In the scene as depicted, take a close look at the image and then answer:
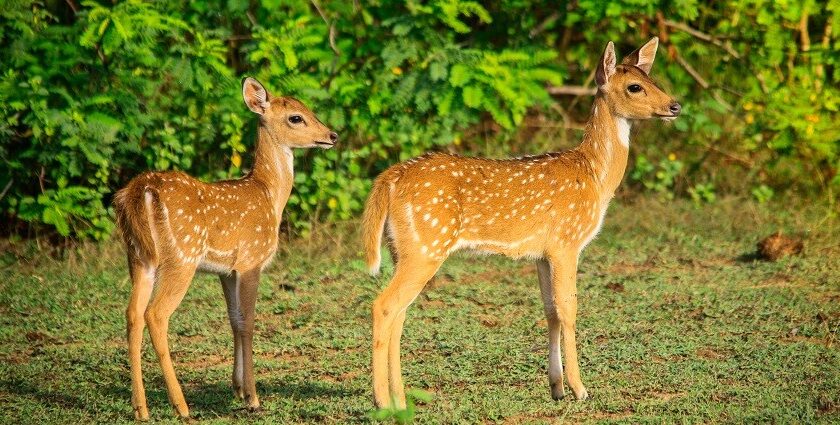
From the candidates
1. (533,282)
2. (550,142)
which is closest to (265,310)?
(533,282)

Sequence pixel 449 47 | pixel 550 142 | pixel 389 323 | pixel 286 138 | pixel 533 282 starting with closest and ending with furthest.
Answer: pixel 389 323
pixel 286 138
pixel 533 282
pixel 449 47
pixel 550 142

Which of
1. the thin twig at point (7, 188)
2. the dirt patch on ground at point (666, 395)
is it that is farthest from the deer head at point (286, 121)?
the thin twig at point (7, 188)

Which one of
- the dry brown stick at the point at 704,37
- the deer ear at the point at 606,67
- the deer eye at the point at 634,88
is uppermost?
the deer ear at the point at 606,67

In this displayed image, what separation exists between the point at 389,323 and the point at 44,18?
559 centimetres

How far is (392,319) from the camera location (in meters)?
6.43

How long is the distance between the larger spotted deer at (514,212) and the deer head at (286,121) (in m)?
1.01

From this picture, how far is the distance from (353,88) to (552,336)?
393cm

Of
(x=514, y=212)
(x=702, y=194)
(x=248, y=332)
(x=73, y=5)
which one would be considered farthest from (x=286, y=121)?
(x=702, y=194)

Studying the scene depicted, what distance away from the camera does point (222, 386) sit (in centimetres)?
703

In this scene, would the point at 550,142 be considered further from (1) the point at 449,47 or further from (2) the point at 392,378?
(2) the point at 392,378

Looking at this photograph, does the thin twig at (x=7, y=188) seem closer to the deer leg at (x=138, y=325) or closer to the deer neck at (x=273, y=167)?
the deer neck at (x=273, y=167)

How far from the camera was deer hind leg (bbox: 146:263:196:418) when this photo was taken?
6.23m

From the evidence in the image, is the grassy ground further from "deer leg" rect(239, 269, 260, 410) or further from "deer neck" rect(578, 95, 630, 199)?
"deer neck" rect(578, 95, 630, 199)

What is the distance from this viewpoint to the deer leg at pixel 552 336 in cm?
674
